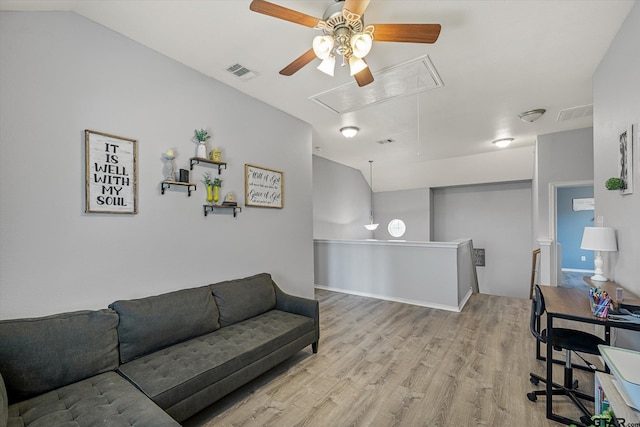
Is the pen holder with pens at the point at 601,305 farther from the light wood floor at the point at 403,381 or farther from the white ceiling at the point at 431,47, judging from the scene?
the white ceiling at the point at 431,47

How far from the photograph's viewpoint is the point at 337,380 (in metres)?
2.46

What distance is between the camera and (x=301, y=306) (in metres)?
2.94

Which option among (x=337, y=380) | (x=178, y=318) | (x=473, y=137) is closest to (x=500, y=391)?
(x=337, y=380)

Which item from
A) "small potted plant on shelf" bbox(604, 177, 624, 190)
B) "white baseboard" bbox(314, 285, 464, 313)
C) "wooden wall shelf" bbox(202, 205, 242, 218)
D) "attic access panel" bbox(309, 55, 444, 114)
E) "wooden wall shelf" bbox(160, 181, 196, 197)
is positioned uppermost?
"attic access panel" bbox(309, 55, 444, 114)

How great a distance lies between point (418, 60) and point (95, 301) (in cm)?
336

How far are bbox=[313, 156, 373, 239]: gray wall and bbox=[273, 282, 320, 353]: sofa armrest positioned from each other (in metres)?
2.84

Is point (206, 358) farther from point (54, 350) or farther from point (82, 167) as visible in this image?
point (82, 167)

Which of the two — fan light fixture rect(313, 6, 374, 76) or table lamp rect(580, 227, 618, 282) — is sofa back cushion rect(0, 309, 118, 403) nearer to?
fan light fixture rect(313, 6, 374, 76)

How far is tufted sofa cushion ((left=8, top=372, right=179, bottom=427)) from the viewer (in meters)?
1.33

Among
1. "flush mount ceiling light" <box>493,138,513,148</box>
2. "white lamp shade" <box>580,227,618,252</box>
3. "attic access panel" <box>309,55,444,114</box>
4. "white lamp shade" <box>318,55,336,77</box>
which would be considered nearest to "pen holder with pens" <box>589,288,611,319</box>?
"white lamp shade" <box>580,227,618,252</box>

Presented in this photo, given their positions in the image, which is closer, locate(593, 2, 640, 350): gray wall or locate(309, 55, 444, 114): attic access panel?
locate(593, 2, 640, 350): gray wall

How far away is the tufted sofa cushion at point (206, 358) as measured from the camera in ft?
5.63

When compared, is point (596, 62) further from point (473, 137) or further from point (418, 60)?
point (473, 137)

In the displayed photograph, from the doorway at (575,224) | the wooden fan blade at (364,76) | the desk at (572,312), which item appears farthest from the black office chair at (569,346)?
the doorway at (575,224)
